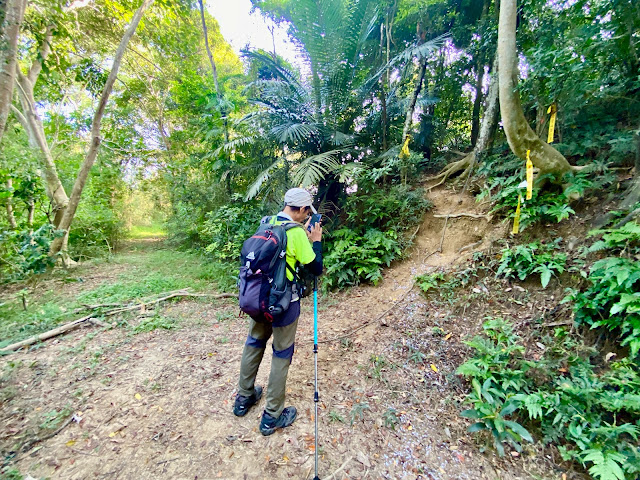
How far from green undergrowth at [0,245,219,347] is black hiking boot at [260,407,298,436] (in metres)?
2.91

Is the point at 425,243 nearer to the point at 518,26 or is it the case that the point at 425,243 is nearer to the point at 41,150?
the point at 518,26

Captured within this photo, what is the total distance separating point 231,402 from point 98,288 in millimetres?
5253

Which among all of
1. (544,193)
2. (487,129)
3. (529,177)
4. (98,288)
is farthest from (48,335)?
(487,129)

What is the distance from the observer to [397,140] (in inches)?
255

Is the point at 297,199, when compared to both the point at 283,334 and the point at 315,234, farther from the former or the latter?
the point at 283,334

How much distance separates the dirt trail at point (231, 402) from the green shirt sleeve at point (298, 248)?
59.0 inches

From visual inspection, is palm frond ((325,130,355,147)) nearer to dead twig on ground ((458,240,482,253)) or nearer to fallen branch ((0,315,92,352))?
dead twig on ground ((458,240,482,253))

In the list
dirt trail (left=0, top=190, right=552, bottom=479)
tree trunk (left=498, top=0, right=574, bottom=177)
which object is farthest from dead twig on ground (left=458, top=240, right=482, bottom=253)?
tree trunk (left=498, top=0, right=574, bottom=177)

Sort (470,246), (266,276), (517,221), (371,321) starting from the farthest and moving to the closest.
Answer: (470,246)
(371,321)
(517,221)
(266,276)

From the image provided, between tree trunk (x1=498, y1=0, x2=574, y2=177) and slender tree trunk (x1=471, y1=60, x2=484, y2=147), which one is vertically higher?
slender tree trunk (x1=471, y1=60, x2=484, y2=147)

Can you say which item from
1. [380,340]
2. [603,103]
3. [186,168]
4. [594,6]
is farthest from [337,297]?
[186,168]

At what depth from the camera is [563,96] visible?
3750 millimetres

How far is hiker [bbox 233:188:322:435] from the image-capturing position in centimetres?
228

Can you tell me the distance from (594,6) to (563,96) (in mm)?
1176
